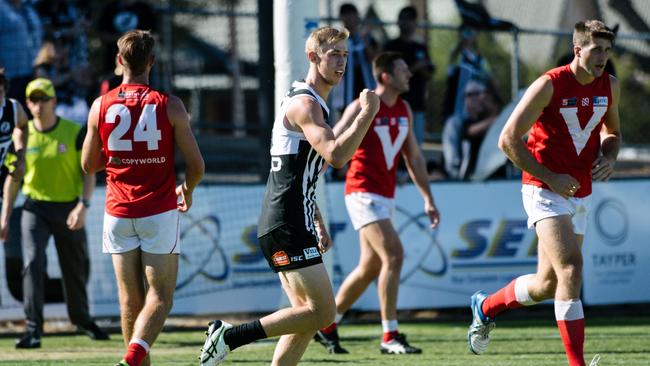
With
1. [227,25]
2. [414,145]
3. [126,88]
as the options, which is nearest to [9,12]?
[227,25]

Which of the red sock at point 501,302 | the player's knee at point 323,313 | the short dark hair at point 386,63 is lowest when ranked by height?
the red sock at point 501,302

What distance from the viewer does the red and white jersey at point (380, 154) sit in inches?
389

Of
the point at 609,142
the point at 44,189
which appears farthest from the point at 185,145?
the point at 44,189

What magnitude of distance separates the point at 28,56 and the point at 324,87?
8.51m

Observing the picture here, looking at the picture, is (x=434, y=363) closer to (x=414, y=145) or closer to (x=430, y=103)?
(x=414, y=145)

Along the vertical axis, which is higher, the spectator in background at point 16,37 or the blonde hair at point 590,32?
the blonde hair at point 590,32

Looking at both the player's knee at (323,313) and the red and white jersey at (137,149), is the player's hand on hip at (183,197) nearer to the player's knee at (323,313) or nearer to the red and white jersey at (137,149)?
the red and white jersey at (137,149)

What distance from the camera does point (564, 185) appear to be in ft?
24.1

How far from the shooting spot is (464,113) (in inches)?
566

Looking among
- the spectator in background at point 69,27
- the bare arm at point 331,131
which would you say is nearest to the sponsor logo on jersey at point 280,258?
the bare arm at point 331,131

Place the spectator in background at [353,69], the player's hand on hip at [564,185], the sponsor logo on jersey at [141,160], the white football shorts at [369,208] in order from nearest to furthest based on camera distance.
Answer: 1. the sponsor logo on jersey at [141,160]
2. the player's hand on hip at [564,185]
3. the white football shorts at [369,208]
4. the spectator in background at [353,69]

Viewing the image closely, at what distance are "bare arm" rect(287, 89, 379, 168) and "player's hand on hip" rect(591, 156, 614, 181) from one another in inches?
75.6

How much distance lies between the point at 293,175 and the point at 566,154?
6.53 feet

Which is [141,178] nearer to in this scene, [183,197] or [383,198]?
[183,197]
